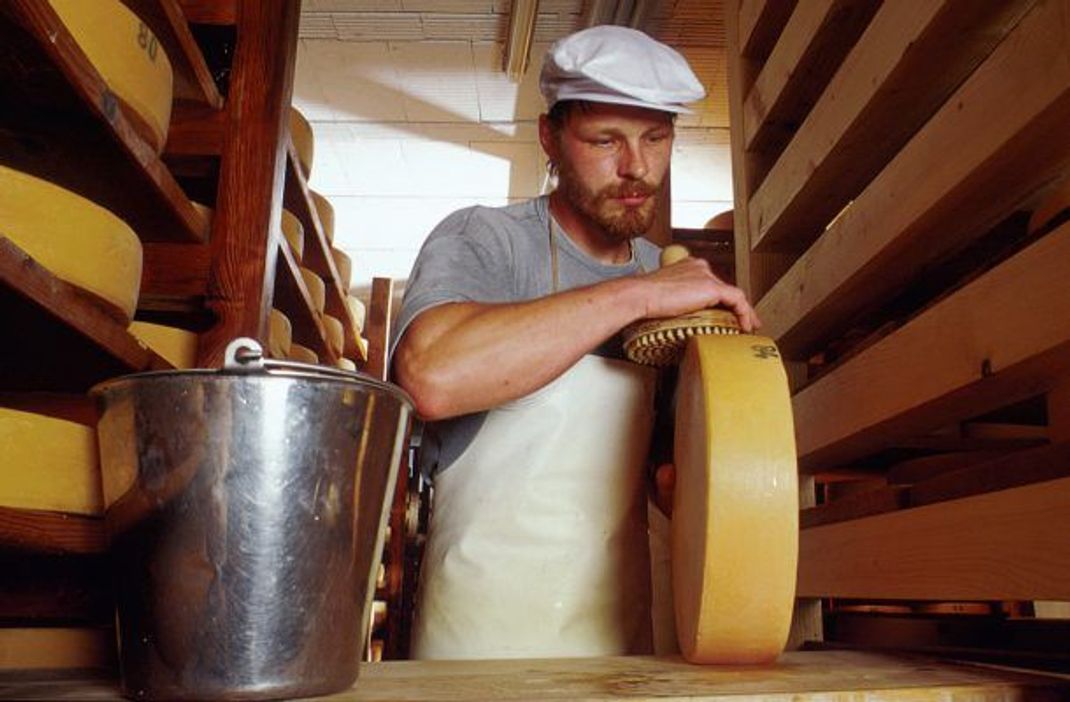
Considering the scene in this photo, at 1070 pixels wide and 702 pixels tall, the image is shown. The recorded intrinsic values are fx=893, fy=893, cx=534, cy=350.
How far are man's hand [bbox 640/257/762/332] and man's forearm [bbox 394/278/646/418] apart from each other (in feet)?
Result: 0.24

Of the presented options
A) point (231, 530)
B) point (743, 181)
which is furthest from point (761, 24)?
point (231, 530)

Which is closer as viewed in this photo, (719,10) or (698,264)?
(698,264)

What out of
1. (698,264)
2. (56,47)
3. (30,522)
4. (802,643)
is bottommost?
(802,643)

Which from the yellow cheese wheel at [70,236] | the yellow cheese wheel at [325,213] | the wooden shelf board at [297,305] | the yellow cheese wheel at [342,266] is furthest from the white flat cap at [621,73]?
the yellow cheese wheel at [342,266]

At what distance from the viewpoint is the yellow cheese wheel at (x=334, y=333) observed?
3.95 m

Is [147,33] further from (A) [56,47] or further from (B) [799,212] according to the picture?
(B) [799,212]

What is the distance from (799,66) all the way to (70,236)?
5.62ft

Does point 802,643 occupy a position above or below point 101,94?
below

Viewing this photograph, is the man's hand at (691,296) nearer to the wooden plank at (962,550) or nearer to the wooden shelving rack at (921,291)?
the wooden shelving rack at (921,291)

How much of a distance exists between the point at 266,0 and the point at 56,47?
905 mm

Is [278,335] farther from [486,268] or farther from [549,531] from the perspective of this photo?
[549,531]

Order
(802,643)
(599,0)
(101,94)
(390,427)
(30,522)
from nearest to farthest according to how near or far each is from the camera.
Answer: (390,427) → (30,522) → (101,94) → (802,643) → (599,0)

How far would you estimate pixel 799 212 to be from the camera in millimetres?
2299

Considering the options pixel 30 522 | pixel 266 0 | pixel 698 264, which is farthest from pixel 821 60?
pixel 30 522
